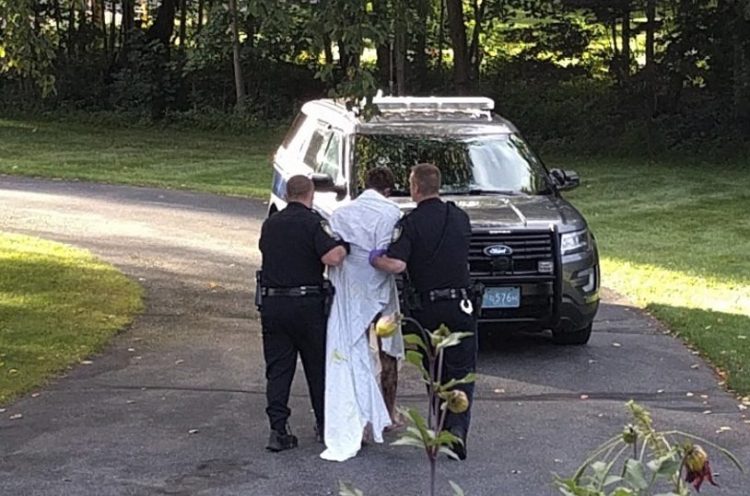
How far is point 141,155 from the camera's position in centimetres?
2662

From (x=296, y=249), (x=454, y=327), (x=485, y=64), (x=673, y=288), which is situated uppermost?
(x=485, y=64)

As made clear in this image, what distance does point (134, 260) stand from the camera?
13945 mm

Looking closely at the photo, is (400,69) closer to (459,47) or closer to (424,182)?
(459,47)

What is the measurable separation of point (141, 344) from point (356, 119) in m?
2.67

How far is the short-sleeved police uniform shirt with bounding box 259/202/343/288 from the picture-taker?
6.76 meters

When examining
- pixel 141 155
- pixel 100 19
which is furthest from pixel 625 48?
pixel 100 19

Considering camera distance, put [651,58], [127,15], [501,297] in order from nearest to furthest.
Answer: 1. [501,297]
2. [651,58]
3. [127,15]

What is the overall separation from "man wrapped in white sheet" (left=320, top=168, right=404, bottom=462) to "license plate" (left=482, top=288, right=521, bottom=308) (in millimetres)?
2358

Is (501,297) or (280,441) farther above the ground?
(501,297)

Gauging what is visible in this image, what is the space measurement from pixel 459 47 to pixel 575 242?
22.0 m

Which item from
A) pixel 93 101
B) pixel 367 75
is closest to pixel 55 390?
pixel 367 75

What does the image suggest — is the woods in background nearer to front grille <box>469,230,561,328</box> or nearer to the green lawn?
the green lawn

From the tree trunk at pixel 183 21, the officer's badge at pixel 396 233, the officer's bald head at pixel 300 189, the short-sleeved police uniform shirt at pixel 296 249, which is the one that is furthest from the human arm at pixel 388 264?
the tree trunk at pixel 183 21

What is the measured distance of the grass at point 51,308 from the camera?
29.8ft
